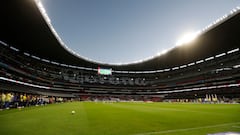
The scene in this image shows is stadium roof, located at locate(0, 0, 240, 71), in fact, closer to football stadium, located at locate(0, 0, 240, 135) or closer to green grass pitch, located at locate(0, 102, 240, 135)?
football stadium, located at locate(0, 0, 240, 135)

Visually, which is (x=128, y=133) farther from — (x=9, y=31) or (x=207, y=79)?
(x=207, y=79)

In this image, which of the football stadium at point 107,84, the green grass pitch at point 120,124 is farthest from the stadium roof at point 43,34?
the green grass pitch at point 120,124

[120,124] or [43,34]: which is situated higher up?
[43,34]

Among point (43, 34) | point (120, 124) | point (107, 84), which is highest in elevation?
point (43, 34)

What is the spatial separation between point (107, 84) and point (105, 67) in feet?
40.5

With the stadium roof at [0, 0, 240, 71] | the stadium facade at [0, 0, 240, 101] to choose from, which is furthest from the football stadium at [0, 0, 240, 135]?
the stadium facade at [0, 0, 240, 101]

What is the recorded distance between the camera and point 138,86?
118188mm

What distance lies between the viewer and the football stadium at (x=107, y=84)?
12.1 metres

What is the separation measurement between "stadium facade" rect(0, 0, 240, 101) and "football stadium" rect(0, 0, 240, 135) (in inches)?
8.1

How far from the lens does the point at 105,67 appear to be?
353 ft

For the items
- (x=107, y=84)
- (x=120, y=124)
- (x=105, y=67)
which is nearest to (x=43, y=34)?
(x=120, y=124)

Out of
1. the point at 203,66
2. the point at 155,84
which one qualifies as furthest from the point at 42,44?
the point at 155,84

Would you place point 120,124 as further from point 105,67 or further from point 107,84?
point 107,84

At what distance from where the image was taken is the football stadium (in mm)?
12062
